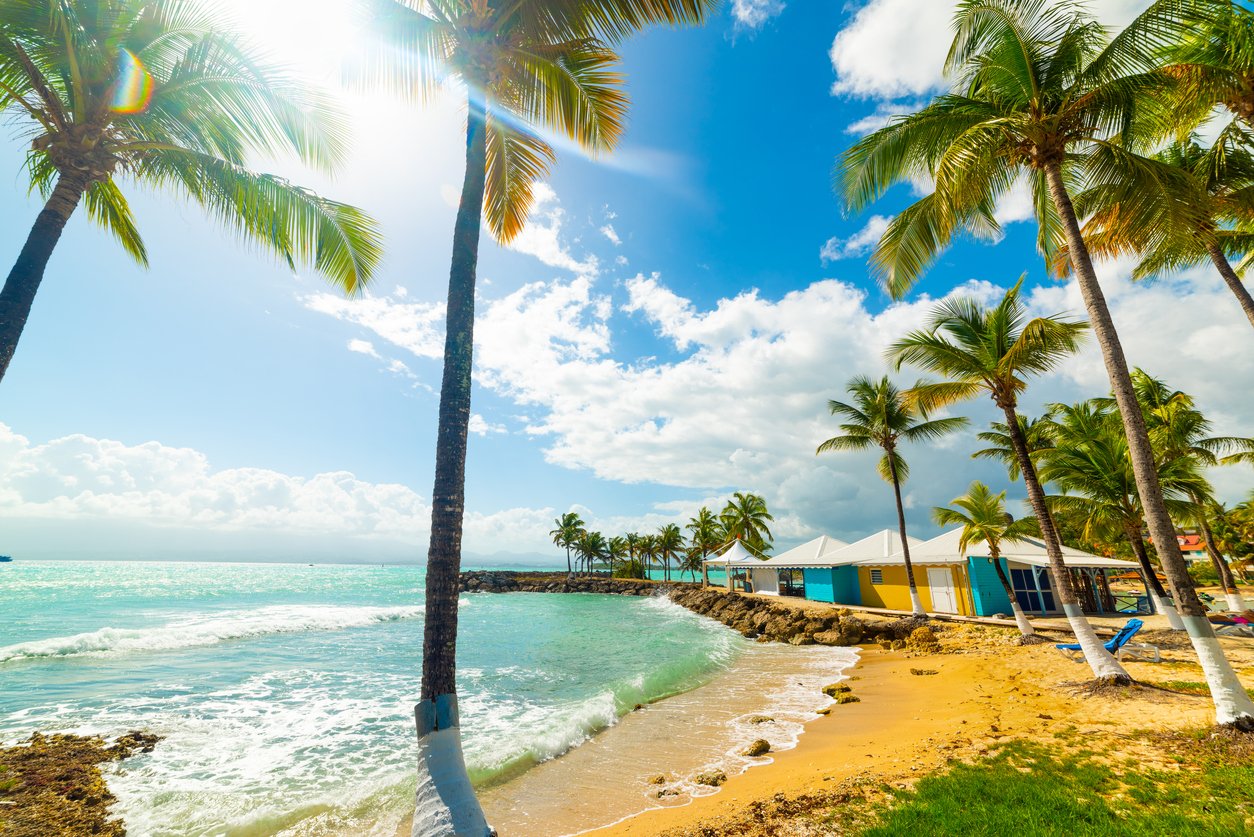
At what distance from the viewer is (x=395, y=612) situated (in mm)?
37781

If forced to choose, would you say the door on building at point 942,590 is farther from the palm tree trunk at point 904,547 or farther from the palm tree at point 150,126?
the palm tree at point 150,126

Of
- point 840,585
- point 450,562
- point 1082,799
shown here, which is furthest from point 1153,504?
point 840,585

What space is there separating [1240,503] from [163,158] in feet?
205

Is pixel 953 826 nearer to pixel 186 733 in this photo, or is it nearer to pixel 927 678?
pixel 927 678

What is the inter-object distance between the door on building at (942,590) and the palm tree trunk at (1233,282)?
16.0 m

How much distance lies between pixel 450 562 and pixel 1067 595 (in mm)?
12460

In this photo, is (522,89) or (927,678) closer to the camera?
(522,89)

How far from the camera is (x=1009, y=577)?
2130 centimetres

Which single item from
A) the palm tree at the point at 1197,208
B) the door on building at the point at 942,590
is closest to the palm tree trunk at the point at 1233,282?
the palm tree at the point at 1197,208

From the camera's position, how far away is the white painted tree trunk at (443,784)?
341 centimetres

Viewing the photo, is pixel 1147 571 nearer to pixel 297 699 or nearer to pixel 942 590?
pixel 942 590

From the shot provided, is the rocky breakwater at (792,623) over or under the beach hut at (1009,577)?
under

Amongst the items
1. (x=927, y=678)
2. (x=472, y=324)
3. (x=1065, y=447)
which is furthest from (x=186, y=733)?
(x=1065, y=447)

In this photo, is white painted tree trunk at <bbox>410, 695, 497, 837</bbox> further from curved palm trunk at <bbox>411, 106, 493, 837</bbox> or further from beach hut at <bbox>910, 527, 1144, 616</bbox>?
beach hut at <bbox>910, 527, 1144, 616</bbox>
